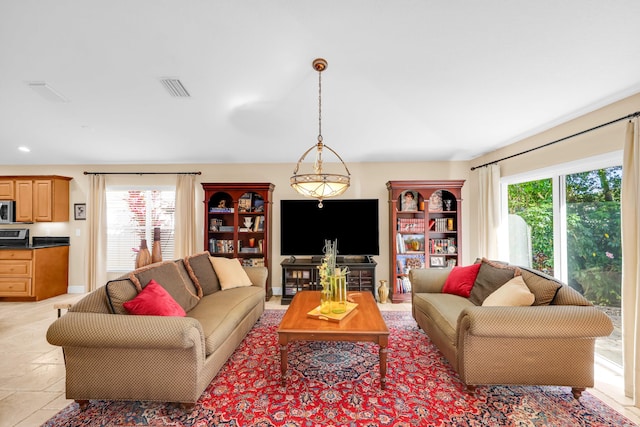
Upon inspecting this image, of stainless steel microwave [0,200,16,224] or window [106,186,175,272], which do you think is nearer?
stainless steel microwave [0,200,16,224]

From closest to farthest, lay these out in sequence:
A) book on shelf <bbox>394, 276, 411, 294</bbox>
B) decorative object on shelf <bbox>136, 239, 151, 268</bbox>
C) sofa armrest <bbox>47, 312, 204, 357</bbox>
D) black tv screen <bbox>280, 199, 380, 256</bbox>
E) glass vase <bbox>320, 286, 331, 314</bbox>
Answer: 1. sofa armrest <bbox>47, 312, 204, 357</bbox>
2. glass vase <bbox>320, 286, 331, 314</bbox>
3. decorative object on shelf <bbox>136, 239, 151, 268</bbox>
4. book on shelf <bbox>394, 276, 411, 294</bbox>
5. black tv screen <bbox>280, 199, 380, 256</bbox>

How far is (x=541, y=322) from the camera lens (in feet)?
6.59

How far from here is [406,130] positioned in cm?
372

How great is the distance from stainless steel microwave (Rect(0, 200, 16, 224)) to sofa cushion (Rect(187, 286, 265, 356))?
4508mm

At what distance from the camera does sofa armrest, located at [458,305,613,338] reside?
198 cm

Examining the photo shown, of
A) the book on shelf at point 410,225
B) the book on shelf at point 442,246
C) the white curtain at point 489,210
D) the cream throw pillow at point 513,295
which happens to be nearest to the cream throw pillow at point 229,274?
the book on shelf at point 410,225

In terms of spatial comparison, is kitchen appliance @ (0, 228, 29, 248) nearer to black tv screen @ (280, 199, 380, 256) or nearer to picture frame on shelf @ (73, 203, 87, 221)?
picture frame on shelf @ (73, 203, 87, 221)

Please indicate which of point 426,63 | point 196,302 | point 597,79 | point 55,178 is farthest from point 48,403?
point 597,79

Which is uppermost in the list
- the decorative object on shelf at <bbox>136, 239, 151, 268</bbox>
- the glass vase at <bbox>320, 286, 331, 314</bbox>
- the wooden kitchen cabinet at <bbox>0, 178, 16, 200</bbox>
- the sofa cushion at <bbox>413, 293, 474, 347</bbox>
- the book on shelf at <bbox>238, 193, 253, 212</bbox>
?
the wooden kitchen cabinet at <bbox>0, 178, 16, 200</bbox>

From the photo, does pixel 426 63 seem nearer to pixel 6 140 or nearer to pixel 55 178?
pixel 6 140

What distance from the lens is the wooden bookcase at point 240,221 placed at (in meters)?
4.71

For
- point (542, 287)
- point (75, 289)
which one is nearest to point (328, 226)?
point (542, 287)

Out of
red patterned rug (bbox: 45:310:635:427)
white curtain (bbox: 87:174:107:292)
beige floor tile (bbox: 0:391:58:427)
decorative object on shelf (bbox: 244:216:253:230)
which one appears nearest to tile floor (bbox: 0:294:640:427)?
beige floor tile (bbox: 0:391:58:427)

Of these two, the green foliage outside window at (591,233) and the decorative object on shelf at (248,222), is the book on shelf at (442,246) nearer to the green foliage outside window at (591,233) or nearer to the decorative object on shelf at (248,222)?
the green foliage outside window at (591,233)
